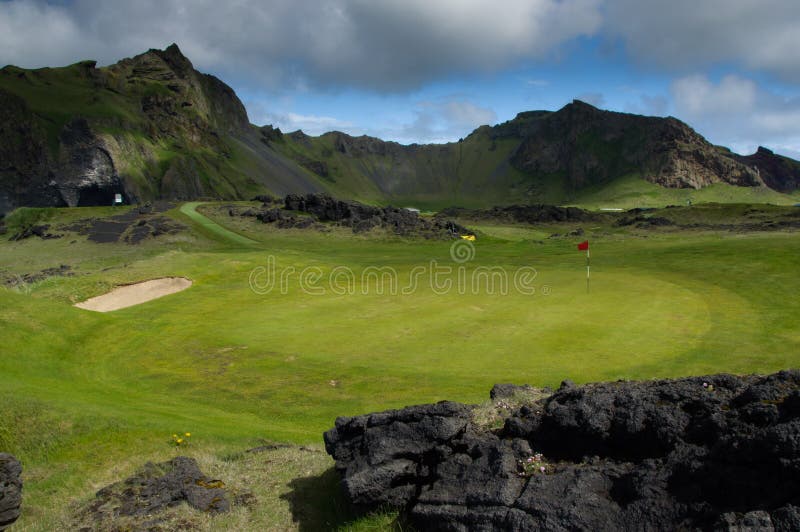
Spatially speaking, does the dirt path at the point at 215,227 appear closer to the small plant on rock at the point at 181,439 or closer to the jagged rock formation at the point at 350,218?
the jagged rock formation at the point at 350,218

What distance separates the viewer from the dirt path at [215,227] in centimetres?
9288

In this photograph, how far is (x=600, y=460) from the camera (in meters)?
8.89

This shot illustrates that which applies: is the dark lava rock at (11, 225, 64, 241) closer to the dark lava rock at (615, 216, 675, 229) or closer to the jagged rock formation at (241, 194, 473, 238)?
the jagged rock formation at (241, 194, 473, 238)

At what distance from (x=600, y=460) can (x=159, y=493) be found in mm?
8396

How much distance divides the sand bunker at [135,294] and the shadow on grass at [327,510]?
3523 centimetres

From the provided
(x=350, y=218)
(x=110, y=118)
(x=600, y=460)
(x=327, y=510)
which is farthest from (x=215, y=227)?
(x=600, y=460)

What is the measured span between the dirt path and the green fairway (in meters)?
41.5

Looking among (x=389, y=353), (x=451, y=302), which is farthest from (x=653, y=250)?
(x=389, y=353)

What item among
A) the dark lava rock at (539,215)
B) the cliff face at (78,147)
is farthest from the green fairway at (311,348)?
the cliff face at (78,147)

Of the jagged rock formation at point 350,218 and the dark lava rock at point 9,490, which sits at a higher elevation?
the jagged rock formation at point 350,218

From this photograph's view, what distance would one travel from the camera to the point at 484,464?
920cm

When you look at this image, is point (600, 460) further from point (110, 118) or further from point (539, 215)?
point (110, 118)

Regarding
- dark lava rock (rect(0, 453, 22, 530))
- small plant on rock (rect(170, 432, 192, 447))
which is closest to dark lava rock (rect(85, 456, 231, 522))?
dark lava rock (rect(0, 453, 22, 530))

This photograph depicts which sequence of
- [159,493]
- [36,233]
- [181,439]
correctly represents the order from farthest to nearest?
[36,233], [181,439], [159,493]
